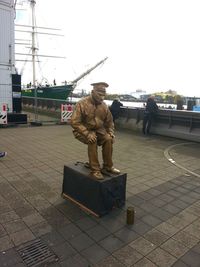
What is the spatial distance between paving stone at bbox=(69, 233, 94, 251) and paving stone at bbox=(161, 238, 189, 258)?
99cm

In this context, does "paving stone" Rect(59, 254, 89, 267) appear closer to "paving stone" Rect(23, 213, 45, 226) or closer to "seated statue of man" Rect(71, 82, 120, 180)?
"paving stone" Rect(23, 213, 45, 226)

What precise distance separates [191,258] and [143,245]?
609 millimetres

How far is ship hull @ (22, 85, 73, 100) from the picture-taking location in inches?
1259

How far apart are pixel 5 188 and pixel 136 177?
289 centimetres

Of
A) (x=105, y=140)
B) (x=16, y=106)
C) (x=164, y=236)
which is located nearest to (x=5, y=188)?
(x=105, y=140)

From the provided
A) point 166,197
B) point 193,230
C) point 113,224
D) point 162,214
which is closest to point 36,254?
point 113,224

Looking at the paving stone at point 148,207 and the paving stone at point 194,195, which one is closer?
the paving stone at point 148,207

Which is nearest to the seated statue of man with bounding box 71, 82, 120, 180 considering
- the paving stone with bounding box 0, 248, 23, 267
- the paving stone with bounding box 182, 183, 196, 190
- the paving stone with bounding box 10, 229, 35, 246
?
the paving stone with bounding box 10, 229, 35, 246

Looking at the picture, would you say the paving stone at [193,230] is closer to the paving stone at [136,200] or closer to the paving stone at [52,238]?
the paving stone at [136,200]

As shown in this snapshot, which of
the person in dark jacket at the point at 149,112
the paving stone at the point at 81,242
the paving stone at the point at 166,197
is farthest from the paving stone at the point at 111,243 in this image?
the person in dark jacket at the point at 149,112

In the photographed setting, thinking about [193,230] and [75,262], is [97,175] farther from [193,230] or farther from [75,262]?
[193,230]

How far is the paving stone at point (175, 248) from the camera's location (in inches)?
130

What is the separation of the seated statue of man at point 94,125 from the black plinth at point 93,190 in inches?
6.0

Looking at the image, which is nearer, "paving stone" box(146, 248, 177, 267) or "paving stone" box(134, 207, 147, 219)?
"paving stone" box(146, 248, 177, 267)
